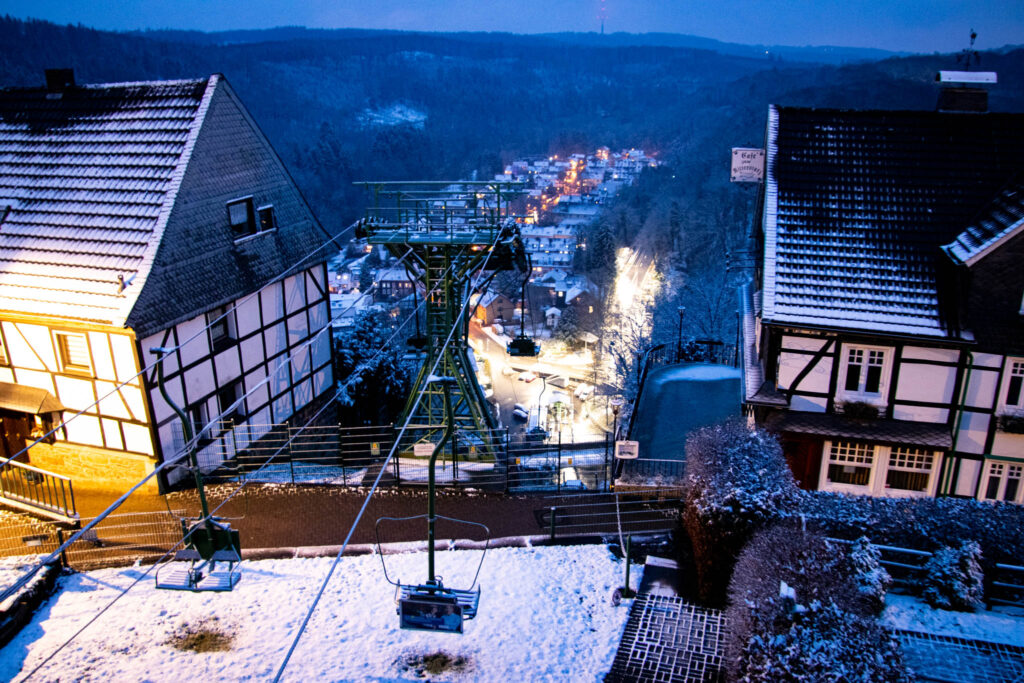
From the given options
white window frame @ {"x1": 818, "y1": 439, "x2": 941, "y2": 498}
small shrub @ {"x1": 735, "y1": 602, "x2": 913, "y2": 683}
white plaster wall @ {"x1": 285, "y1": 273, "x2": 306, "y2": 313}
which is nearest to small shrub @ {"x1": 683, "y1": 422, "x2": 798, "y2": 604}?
small shrub @ {"x1": 735, "y1": 602, "x2": 913, "y2": 683}

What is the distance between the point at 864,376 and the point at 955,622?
17.8 feet

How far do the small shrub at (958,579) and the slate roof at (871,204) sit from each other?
187 inches

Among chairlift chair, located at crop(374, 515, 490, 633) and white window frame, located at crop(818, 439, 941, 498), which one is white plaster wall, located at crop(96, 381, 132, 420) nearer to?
chairlift chair, located at crop(374, 515, 490, 633)

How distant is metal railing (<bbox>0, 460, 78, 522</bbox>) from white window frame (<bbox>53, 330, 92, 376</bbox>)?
2273 mm

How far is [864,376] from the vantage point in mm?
14633

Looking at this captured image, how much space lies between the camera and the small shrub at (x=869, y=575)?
9719 millimetres

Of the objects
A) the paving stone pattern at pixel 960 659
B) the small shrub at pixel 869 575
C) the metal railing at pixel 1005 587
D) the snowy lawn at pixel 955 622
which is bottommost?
the paving stone pattern at pixel 960 659

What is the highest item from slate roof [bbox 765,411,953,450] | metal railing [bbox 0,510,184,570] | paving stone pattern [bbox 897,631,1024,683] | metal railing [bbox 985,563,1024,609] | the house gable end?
the house gable end

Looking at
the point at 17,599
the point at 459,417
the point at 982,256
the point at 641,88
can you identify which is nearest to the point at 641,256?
the point at 459,417

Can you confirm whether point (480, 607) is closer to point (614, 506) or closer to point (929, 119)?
point (614, 506)

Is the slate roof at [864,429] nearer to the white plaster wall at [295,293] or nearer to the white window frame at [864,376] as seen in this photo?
the white window frame at [864,376]

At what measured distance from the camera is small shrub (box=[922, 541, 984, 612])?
10695mm

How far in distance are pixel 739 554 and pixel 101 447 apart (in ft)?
46.8

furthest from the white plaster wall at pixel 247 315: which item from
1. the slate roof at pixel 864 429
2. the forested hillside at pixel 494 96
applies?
the forested hillside at pixel 494 96
